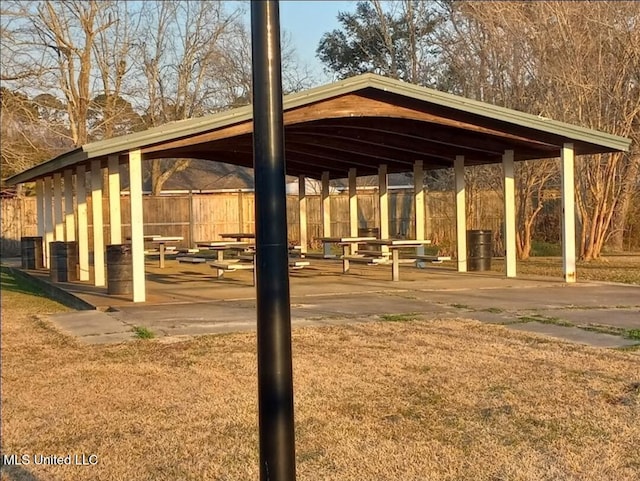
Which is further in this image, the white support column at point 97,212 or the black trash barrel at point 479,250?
the black trash barrel at point 479,250

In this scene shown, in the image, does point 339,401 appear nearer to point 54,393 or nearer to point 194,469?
point 194,469

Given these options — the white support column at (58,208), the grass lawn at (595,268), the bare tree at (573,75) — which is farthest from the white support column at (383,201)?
the white support column at (58,208)

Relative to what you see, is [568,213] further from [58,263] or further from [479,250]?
[58,263]

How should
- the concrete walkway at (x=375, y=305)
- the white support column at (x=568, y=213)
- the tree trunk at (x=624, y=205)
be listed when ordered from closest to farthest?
1. the concrete walkway at (x=375, y=305)
2. the white support column at (x=568, y=213)
3. the tree trunk at (x=624, y=205)

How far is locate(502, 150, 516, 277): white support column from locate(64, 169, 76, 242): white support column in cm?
1012

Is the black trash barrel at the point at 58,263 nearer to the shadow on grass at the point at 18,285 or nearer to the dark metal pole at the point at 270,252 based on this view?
the shadow on grass at the point at 18,285

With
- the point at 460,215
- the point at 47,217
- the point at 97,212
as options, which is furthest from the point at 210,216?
the point at 97,212

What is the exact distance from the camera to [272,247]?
3.04 m

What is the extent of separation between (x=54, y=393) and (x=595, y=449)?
430cm

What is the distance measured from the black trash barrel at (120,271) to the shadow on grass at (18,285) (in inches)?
131

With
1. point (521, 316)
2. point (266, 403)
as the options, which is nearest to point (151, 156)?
point (521, 316)

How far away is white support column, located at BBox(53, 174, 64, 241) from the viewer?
22.0m

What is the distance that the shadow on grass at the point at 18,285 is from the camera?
688 inches

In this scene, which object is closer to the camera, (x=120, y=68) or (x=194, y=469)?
(x=194, y=469)
